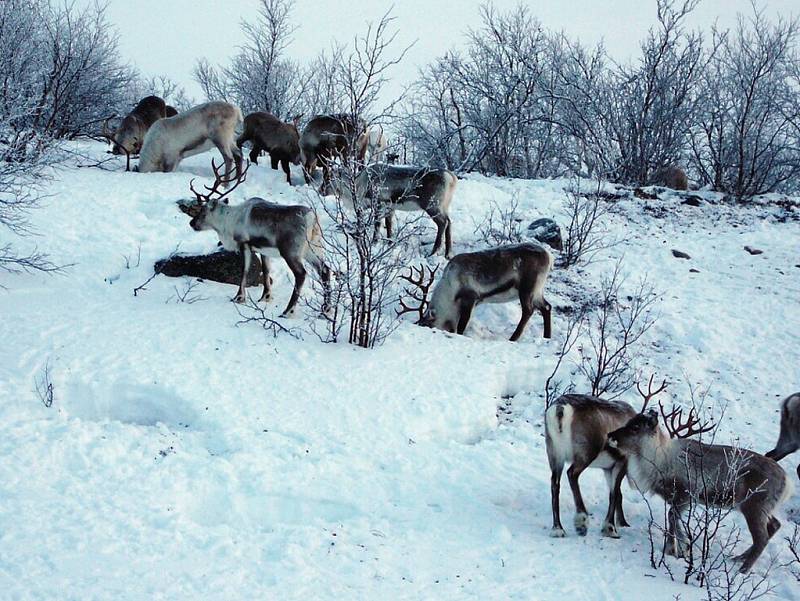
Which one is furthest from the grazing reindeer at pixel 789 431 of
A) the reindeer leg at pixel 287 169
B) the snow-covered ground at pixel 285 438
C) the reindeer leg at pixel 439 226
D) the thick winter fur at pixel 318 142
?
the reindeer leg at pixel 287 169

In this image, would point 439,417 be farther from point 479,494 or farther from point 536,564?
point 536,564

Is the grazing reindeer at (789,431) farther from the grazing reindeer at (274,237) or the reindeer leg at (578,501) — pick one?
the grazing reindeer at (274,237)

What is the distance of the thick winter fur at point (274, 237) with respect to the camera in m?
8.55

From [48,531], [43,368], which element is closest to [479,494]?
[48,531]

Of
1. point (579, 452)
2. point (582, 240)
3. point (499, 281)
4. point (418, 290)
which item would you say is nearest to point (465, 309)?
point (499, 281)

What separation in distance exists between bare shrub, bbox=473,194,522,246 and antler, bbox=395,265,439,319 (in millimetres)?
1480

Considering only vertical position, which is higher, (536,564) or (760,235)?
(760,235)

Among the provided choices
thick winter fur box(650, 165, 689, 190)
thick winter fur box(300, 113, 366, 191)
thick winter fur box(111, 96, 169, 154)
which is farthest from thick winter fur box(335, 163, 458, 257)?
thick winter fur box(650, 165, 689, 190)

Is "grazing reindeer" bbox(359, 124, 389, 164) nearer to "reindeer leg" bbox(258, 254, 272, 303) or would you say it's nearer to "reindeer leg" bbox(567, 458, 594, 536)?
"reindeer leg" bbox(258, 254, 272, 303)

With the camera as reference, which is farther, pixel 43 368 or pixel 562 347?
pixel 562 347

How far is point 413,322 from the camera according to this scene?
9727 mm

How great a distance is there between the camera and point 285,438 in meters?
6.11

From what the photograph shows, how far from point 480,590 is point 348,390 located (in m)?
2.85

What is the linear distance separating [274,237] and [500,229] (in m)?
4.77
